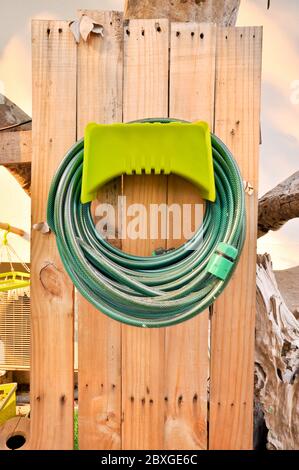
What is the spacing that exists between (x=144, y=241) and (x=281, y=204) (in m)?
2.03

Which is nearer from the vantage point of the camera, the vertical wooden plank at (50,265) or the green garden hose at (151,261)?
the green garden hose at (151,261)

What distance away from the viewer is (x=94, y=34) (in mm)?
1208

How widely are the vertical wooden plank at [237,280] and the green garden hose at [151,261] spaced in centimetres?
17

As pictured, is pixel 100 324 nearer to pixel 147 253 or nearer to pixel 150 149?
pixel 147 253

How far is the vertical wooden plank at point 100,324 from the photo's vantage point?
1.21 meters

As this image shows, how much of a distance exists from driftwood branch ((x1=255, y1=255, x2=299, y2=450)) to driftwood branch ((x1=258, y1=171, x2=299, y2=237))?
1166mm

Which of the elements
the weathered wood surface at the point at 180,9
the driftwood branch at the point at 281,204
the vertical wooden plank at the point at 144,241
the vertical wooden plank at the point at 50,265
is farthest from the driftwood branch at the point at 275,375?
the weathered wood surface at the point at 180,9

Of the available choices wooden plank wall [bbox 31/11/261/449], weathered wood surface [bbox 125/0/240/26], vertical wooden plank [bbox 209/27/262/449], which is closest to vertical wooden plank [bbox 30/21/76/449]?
wooden plank wall [bbox 31/11/261/449]

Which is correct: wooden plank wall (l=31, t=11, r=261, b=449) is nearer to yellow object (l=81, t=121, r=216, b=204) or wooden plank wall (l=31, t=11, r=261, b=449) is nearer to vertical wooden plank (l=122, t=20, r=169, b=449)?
vertical wooden plank (l=122, t=20, r=169, b=449)

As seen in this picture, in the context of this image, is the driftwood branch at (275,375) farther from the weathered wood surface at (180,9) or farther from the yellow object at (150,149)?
the weathered wood surface at (180,9)

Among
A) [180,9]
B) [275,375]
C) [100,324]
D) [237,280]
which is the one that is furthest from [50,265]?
[180,9]

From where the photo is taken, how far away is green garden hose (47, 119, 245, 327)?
3.28 ft

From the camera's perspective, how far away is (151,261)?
1.11 meters

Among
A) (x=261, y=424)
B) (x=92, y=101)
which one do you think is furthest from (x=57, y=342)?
(x=261, y=424)
